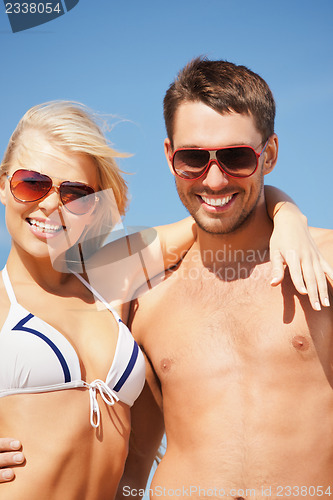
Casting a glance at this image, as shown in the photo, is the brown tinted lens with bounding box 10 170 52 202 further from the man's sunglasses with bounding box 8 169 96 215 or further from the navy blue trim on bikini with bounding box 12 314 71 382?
the navy blue trim on bikini with bounding box 12 314 71 382

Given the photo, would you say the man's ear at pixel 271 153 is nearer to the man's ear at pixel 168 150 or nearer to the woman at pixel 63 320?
the woman at pixel 63 320

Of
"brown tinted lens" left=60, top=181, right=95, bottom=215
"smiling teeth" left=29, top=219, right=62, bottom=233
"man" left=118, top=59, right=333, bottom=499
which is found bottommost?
"man" left=118, top=59, right=333, bottom=499

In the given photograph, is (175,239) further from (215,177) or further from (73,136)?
(73,136)

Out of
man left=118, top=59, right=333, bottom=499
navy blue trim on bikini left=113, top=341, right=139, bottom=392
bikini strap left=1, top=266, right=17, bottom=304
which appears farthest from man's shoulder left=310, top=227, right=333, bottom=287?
bikini strap left=1, top=266, right=17, bottom=304

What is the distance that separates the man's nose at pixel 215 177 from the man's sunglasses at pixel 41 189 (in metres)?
0.72

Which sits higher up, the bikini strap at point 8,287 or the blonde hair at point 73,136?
the blonde hair at point 73,136

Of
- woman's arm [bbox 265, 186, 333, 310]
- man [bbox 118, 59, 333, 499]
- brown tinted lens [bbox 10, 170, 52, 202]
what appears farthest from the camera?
man [bbox 118, 59, 333, 499]

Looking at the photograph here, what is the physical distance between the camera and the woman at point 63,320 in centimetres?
262

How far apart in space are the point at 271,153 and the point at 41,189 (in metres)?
1.51

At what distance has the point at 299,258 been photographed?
276 centimetres

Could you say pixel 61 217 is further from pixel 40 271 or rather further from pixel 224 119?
pixel 224 119

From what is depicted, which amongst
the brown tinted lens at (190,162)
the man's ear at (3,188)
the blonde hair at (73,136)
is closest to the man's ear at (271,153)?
the brown tinted lens at (190,162)

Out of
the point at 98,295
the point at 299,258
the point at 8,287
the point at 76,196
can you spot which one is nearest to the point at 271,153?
the point at 299,258

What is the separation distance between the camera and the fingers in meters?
2.54
